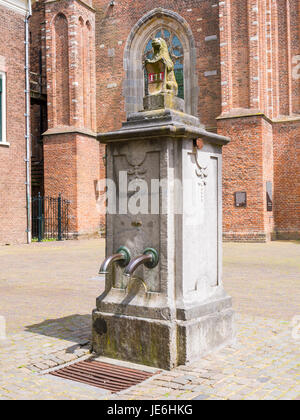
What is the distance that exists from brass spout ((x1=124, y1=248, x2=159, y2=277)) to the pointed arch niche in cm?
1768

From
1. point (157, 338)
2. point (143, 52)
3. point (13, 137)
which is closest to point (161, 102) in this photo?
point (157, 338)

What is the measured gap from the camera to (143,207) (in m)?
4.44

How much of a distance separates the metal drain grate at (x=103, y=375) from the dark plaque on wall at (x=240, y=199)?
1469 centimetres

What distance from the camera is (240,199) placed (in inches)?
724

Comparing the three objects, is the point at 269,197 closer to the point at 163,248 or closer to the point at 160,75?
the point at 160,75

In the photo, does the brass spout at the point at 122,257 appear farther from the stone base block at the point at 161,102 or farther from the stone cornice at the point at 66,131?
the stone cornice at the point at 66,131

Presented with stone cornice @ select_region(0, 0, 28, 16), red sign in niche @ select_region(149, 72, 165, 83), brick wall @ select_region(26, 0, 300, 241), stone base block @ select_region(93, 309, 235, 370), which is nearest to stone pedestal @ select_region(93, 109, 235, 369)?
stone base block @ select_region(93, 309, 235, 370)

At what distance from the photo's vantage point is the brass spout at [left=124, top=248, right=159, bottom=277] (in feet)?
13.5

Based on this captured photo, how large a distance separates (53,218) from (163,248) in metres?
18.1

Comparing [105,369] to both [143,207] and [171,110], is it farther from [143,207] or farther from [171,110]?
[171,110]

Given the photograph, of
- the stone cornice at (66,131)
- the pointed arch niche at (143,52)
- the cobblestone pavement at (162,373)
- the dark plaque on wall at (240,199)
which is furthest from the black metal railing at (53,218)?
the cobblestone pavement at (162,373)

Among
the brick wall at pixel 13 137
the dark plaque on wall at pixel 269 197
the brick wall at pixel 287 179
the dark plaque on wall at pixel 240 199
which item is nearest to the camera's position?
the dark plaque on wall at pixel 240 199

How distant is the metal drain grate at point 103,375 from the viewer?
148 inches
